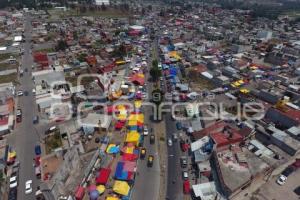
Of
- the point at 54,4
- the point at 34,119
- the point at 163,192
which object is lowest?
the point at 163,192

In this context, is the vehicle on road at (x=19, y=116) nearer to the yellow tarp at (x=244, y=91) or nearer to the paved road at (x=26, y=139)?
the paved road at (x=26, y=139)

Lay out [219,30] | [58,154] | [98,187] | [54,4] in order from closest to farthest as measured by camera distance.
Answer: [98,187] → [58,154] → [219,30] → [54,4]

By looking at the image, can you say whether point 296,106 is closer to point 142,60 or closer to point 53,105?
point 142,60

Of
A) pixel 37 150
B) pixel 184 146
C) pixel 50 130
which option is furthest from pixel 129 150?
pixel 50 130

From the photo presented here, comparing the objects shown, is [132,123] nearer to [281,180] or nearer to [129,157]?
[129,157]

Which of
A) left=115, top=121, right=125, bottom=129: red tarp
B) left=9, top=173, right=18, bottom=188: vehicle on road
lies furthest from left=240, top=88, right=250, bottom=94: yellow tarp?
left=9, top=173, right=18, bottom=188: vehicle on road

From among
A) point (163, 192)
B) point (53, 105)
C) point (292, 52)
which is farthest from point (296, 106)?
point (53, 105)
